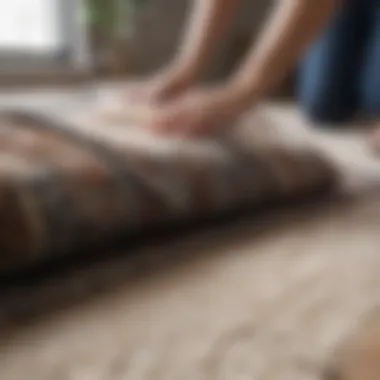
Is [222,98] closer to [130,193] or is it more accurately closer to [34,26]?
[130,193]

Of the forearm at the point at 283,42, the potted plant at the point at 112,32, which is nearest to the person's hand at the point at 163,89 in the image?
the forearm at the point at 283,42

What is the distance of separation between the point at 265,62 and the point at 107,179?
406 mm

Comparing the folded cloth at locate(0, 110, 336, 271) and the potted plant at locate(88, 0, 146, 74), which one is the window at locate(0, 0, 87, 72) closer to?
the potted plant at locate(88, 0, 146, 74)

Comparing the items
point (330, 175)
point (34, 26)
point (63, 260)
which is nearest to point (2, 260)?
point (63, 260)

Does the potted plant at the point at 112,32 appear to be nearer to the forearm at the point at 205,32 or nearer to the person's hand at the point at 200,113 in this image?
the forearm at the point at 205,32

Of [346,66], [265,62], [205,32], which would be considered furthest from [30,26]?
[265,62]

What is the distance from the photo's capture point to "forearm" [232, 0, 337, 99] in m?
0.91

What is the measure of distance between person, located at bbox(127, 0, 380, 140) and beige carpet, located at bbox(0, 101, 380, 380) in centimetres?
20

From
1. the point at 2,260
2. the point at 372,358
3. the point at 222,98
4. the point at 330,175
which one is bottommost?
the point at 372,358

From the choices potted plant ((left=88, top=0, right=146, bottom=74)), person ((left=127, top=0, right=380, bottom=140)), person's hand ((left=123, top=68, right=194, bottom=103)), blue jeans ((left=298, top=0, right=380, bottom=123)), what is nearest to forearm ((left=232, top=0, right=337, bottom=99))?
person ((left=127, top=0, right=380, bottom=140))

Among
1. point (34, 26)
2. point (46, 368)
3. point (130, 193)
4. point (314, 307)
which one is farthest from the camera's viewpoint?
point (34, 26)

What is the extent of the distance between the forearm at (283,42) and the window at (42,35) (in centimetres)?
133

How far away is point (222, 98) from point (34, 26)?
149cm

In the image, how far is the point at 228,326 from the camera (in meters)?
0.48
